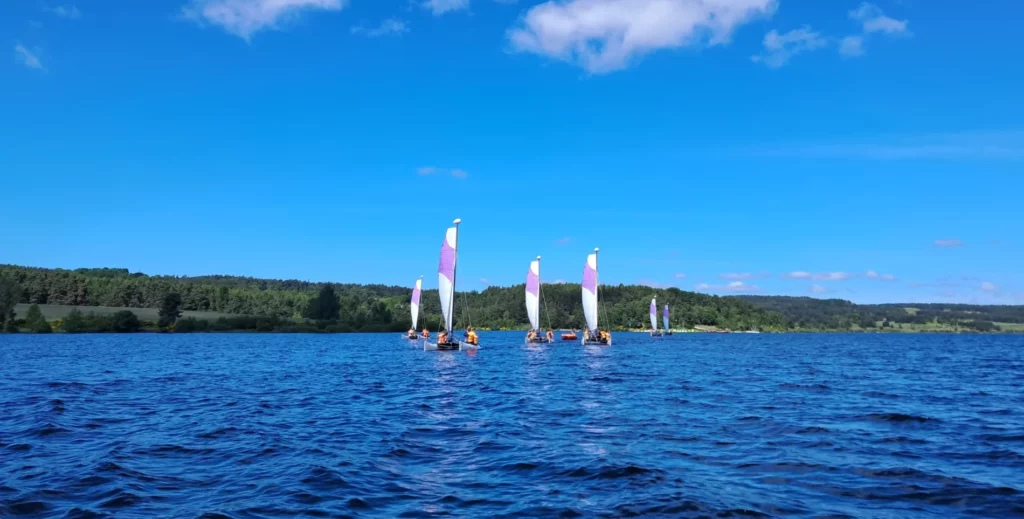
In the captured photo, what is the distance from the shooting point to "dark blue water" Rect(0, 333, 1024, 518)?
12165 millimetres

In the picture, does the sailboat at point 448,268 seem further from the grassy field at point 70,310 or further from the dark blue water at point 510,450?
the grassy field at point 70,310

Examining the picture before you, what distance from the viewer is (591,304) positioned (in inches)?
3349

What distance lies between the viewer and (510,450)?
55.8 feet

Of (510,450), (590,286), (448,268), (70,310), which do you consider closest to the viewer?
(510,450)

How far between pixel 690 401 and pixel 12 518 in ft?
71.8

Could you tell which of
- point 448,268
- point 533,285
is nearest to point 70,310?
point 533,285

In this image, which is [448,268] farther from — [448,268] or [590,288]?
[590,288]

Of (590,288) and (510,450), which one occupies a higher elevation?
(590,288)

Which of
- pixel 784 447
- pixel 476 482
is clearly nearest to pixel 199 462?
pixel 476 482

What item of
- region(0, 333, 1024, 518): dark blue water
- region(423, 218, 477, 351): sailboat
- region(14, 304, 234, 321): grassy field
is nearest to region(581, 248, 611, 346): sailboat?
region(423, 218, 477, 351): sailboat

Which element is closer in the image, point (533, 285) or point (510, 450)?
point (510, 450)

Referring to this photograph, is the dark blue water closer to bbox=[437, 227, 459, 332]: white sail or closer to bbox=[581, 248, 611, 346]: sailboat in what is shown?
bbox=[437, 227, 459, 332]: white sail

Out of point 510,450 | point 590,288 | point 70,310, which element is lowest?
point 510,450

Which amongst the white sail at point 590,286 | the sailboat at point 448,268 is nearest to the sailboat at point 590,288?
the white sail at point 590,286
